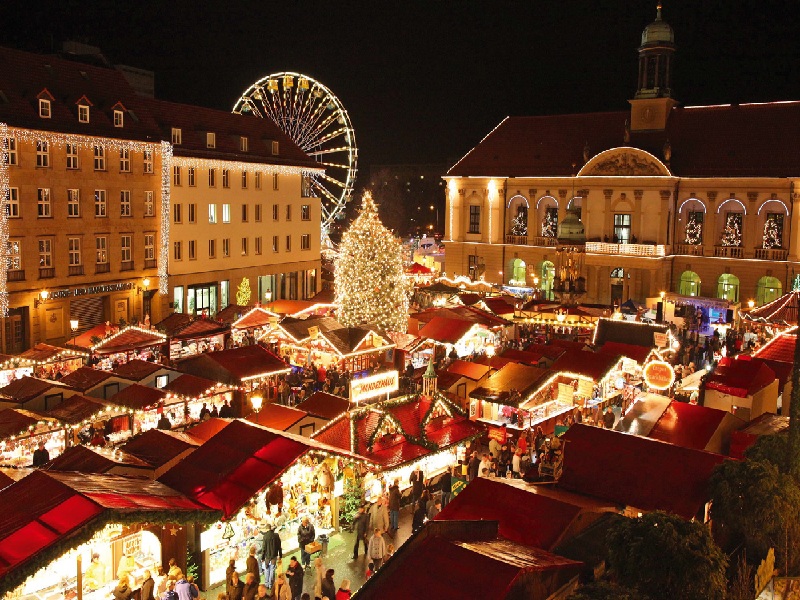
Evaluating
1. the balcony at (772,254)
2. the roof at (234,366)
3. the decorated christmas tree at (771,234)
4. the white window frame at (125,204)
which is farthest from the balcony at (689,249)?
the white window frame at (125,204)

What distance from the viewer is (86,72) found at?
3425cm

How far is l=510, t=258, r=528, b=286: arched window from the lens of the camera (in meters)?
48.5

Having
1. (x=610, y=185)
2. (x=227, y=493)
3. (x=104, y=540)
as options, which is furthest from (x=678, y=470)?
(x=610, y=185)

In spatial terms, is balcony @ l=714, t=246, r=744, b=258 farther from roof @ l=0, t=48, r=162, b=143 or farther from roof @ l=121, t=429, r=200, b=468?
roof @ l=121, t=429, r=200, b=468

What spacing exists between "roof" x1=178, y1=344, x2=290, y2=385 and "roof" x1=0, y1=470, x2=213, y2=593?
32.6 ft

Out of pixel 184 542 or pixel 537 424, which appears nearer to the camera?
Result: pixel 184 542

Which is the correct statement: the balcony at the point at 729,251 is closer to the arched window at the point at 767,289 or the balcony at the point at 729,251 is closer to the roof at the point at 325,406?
the arched window at the point at 767,289

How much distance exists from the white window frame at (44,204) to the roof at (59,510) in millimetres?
21748

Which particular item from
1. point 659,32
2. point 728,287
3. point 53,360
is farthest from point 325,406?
point 659,32

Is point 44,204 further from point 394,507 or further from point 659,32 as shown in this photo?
point 659,32

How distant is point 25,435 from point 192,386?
16.0 feet

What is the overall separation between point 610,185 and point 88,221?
2810cm

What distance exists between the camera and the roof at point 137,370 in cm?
2058

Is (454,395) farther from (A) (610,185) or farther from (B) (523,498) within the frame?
(A) (610,185)
